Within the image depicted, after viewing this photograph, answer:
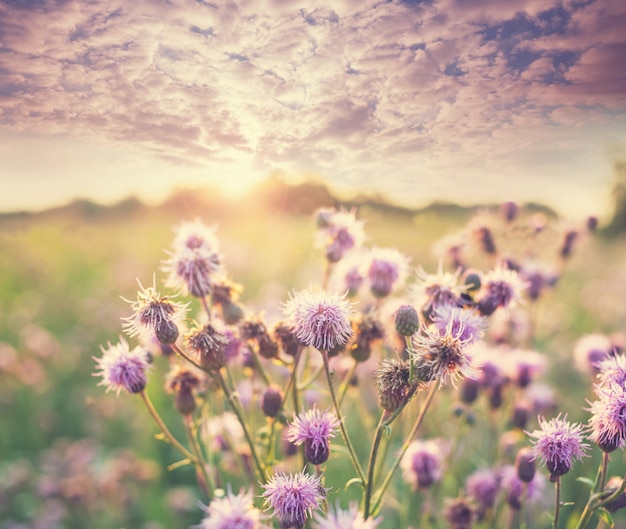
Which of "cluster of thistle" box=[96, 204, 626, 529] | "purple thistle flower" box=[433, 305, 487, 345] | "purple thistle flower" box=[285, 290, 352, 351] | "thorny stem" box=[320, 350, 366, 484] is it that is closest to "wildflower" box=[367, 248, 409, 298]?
"cluster of thistle" box=[96, 204, 626, 529]

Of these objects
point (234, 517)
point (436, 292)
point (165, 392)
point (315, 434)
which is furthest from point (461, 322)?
point (165, 392)

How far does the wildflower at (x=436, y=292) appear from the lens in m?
1.97

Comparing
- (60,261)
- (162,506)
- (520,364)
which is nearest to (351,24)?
(520,364)

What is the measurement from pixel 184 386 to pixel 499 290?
1330 mm

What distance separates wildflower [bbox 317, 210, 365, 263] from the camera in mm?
2418

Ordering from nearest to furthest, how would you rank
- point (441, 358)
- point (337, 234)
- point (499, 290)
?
point (441, 358) < point (499, 290) < point (337, 234)

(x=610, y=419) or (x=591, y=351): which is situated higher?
(x=610, y=419)

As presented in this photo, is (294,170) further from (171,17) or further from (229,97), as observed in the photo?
(171,17)

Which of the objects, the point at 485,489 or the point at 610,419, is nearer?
the point at 610,419

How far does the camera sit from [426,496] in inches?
104

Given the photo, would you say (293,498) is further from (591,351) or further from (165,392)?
(165,392)

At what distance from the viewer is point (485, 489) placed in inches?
97.5

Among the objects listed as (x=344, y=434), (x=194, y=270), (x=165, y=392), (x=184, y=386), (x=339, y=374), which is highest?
(x=194, y=270)

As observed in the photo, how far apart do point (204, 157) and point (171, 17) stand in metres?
0.51
